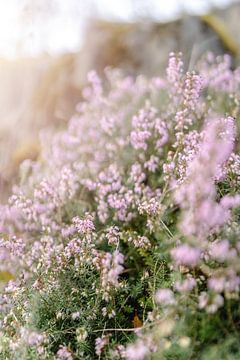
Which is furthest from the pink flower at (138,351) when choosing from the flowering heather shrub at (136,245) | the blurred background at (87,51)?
the blurred background at (87,51)

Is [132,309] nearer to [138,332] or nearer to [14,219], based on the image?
[138,332]

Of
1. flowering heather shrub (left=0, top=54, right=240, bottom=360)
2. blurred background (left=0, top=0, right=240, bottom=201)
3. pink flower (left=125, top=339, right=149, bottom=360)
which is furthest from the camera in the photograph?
blurred background (left=0, top=0, right=240, bottom=201)

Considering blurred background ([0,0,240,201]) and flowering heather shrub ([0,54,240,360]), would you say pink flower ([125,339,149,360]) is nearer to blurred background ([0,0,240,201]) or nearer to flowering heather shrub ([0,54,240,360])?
flowering heather shrub ([0,54,240,360])

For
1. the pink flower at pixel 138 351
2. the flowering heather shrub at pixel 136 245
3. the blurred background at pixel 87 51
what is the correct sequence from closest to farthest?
the pink flower at pixel 138 351, the flowering heather shrub at pixel 136 245, the blurred background at pixel 87 51

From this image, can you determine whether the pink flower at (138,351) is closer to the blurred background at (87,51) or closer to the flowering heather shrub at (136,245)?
the flowering heather shrub at (136,245)

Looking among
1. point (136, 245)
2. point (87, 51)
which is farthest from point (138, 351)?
point (87, 51)

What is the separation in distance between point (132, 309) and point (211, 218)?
106 cm

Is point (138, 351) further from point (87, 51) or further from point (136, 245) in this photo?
point (87, 51)

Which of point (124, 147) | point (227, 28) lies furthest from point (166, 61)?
point (124, 147)

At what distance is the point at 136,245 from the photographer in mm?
3387

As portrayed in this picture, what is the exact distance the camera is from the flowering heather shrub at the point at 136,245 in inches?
103

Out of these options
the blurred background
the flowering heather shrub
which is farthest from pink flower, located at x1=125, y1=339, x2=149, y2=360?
the blurred background

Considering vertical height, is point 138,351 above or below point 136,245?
below

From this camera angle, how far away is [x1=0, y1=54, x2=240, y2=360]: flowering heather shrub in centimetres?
263
